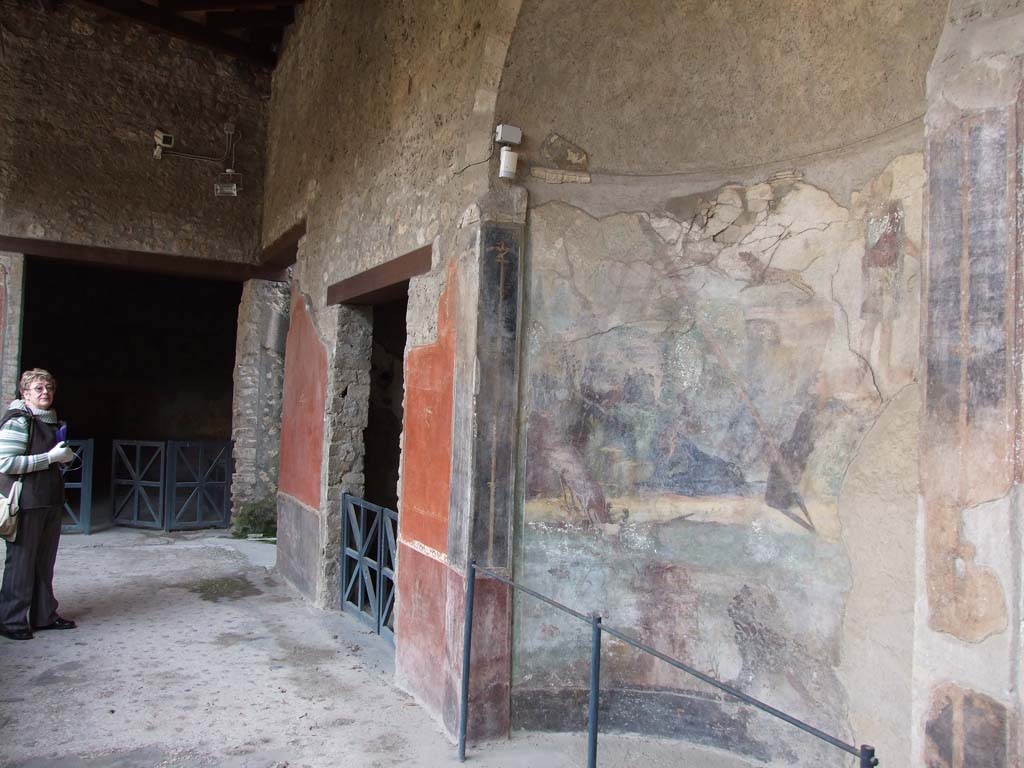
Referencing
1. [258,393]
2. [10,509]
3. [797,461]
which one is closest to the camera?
[797,461]

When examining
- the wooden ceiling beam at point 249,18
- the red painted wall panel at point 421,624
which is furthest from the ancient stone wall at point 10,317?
the red painted wall panel at point 421,624

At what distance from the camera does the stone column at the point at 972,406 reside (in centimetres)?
217

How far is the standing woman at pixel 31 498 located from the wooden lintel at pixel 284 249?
9.76 feet

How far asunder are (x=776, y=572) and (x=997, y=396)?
163 cm

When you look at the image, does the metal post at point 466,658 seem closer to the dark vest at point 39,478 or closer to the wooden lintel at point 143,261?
the dark vest at point 39,478

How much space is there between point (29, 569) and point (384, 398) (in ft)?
9.33

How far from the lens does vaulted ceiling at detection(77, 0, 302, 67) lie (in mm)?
7797

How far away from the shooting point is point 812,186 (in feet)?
11.8

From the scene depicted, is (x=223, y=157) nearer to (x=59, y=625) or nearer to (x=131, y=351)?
(x=59, y=625)

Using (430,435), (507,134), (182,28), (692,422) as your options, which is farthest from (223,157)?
(692,422)

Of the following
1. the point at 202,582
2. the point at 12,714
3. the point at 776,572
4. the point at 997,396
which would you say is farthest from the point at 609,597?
the point at 202,582

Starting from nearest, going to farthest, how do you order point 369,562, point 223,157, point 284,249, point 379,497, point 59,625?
point 59,625 < point 369,562 < point 379,497 < point 284,249 < point 223,157

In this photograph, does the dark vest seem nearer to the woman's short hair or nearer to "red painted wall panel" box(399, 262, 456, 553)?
the woman's short hair

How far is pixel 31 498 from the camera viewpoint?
465 cm
